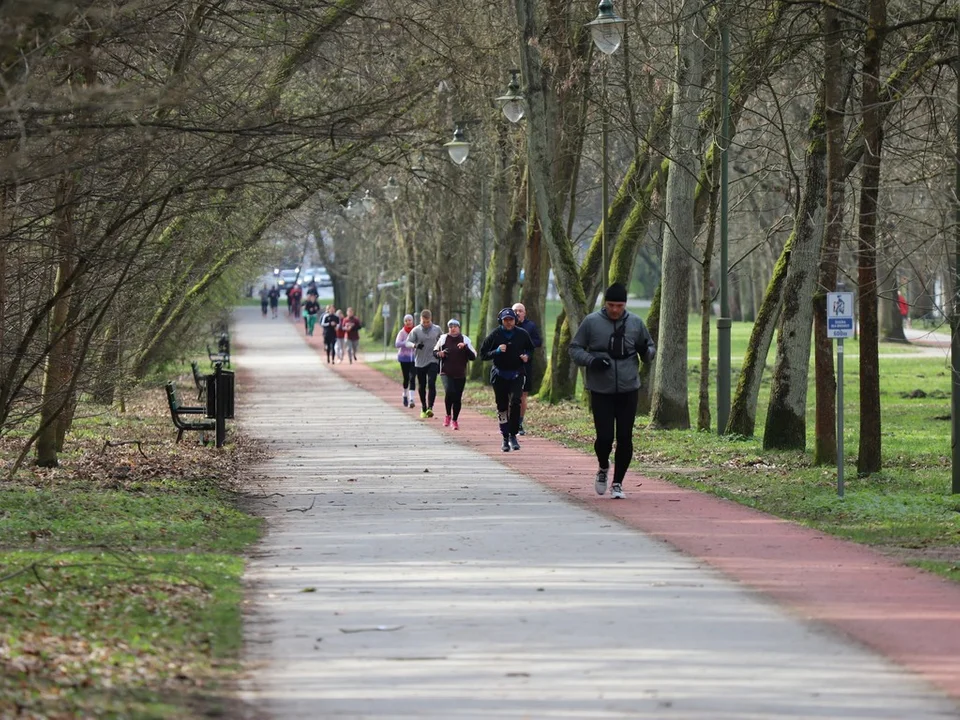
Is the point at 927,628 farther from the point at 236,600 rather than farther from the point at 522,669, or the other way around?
the point at 236,600

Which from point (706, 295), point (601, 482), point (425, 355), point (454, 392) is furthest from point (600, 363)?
point (425, 355)

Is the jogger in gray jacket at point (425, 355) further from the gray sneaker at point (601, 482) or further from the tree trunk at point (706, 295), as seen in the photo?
the gray sneaker at point (601, 482)

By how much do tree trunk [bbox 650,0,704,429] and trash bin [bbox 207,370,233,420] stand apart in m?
6.12

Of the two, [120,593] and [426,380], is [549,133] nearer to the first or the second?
[426,380]

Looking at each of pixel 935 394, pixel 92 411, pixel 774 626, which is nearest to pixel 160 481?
pixel 774 626

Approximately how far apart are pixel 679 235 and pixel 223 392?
6535 mm

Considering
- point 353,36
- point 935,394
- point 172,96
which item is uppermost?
point 353,36

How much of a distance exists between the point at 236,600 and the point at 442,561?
194 centimetres

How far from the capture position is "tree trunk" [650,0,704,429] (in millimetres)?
22359

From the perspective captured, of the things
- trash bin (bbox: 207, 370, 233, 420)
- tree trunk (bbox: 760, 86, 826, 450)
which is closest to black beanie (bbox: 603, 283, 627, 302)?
tree trunk (bbox: 760, 86, 826, 450)

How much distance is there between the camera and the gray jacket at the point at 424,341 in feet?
92.2

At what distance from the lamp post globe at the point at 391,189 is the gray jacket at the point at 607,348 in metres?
18.9

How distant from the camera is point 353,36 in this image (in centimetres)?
1783

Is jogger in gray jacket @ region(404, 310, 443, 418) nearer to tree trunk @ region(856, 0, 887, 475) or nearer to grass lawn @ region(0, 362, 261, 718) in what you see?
grass lawn @ region(0, 362, 261, 718)
